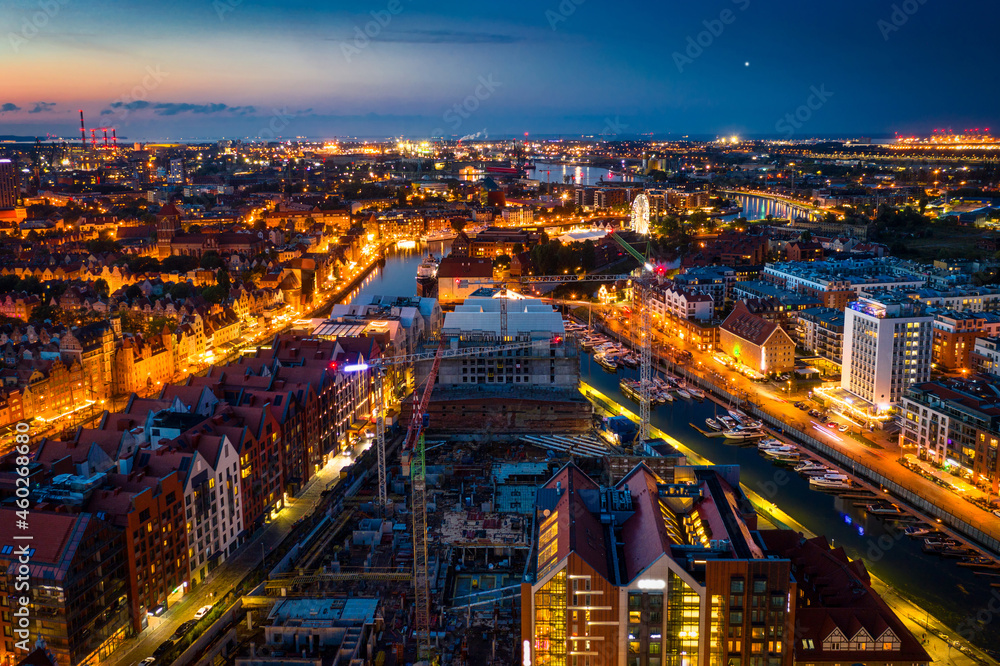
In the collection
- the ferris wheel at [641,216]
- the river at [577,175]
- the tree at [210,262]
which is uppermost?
the river at [577,175]

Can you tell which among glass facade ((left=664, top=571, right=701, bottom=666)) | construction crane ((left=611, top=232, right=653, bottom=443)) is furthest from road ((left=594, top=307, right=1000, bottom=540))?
glass facade ((left=664, top=571, right=701, bottom=666))

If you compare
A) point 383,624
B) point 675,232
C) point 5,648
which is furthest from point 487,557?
point 675,232

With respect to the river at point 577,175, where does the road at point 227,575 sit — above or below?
below

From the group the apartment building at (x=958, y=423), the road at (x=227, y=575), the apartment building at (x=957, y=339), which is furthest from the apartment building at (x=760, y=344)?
the road at (x=227, y=575)

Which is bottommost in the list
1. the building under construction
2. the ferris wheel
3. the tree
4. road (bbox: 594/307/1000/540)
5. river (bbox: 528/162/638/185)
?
road (bbox: 594/307/1000/540)

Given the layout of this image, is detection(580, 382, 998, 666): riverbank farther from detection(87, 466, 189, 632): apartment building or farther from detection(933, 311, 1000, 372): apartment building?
detection(87, 466, 189, 632): apartment building

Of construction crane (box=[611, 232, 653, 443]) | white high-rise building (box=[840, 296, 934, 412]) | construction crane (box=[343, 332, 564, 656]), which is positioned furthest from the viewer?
white high-rise building (box=[840, 296, 934, 412])

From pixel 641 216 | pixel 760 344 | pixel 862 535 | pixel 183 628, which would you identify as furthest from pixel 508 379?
pixel 641 216

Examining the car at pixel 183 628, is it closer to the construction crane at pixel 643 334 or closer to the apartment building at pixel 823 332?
the construction crane at pixel 643 334
